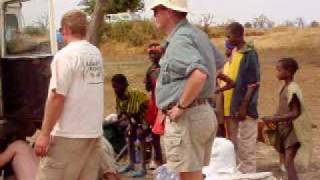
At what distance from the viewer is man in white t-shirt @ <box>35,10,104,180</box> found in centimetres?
454

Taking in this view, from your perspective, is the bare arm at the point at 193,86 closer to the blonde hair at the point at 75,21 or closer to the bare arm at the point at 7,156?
the blonde hair at the point at 75,21

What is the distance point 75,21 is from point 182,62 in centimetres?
85

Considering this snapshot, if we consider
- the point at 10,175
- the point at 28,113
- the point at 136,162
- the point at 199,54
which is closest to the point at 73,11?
the point at 199,54

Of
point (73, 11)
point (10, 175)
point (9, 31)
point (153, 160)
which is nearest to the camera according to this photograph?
point (73, 11)

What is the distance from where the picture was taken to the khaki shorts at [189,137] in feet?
14.1

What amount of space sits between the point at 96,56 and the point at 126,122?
305 cm

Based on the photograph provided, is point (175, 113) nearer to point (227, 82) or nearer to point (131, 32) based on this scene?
point (227, 82)

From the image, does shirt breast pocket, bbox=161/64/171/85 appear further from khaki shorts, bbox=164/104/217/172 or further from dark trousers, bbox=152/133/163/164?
dark trousers, bbox=152/133/163/164

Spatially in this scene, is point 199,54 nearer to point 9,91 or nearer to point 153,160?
point 9,91

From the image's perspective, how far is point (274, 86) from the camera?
1794cm

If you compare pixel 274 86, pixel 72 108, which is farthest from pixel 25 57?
pixel 274 86

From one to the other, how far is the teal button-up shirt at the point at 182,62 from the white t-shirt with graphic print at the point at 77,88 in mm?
518

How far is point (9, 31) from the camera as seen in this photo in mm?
7098

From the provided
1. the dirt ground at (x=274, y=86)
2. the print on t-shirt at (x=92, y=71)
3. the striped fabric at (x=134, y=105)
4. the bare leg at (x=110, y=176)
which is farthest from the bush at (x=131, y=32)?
the print on t-shirt at (x=92, y=71)
